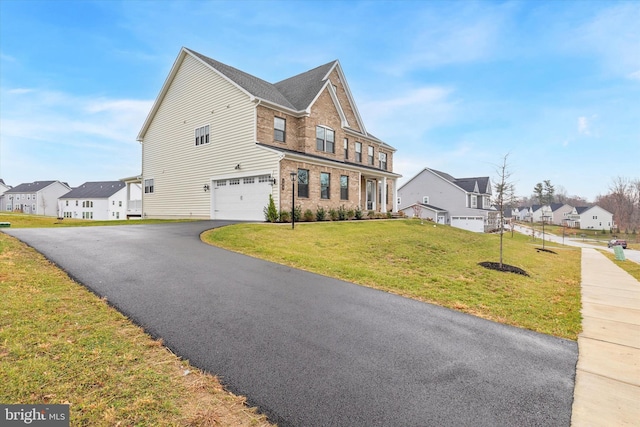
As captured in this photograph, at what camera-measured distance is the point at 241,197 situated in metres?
18.2

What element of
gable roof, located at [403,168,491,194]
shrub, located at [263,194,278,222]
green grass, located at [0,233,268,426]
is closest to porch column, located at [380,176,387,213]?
shrub, located at [263,194,278,222]

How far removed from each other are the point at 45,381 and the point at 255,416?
6.10ft

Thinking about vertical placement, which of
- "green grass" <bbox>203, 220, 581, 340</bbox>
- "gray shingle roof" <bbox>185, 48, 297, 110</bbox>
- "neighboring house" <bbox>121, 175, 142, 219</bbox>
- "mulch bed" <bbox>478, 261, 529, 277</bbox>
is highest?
"gray shingle roof" <bbox>185, 48, 297, 110</bbox>

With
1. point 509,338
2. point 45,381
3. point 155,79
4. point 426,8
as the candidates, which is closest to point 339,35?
point 426,8

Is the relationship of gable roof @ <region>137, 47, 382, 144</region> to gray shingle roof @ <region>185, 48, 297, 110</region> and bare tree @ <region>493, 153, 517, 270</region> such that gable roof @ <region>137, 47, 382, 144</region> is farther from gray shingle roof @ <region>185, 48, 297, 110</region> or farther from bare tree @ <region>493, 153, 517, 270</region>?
bare tree @ <region>493, 153, 517, 270</region>

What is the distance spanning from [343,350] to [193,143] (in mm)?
21412

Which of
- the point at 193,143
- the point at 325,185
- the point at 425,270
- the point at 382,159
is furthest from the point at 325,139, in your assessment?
the point at 425,270

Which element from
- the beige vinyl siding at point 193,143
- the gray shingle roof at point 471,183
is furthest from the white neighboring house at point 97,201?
the gray shingle roof at point 471,183

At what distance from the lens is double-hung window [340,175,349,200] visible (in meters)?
20.6

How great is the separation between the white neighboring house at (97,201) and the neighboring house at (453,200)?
177ft

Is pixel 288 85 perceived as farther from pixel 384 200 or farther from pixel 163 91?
pixel 384 200

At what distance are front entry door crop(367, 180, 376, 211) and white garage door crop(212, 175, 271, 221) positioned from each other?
11183mm

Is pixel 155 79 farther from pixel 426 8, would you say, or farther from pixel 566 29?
pixel 566 29

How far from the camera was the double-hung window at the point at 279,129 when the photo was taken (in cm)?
1866
